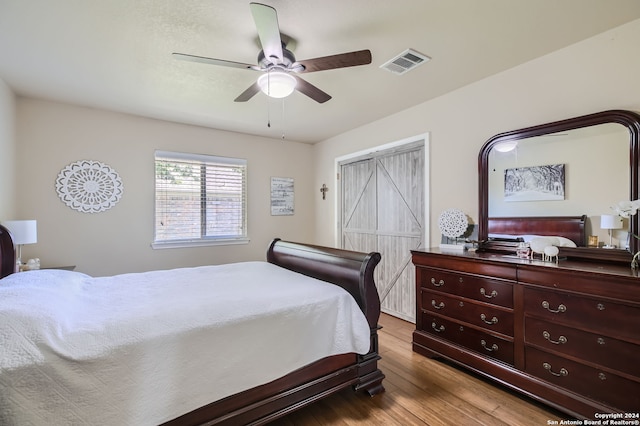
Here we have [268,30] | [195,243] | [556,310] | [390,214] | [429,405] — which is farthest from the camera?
[195,243]

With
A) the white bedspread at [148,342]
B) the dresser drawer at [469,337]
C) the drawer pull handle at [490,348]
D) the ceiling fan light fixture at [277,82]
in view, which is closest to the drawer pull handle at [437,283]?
Answer: the dresser drawer at [469,337]

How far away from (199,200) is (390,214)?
2772 millimetres

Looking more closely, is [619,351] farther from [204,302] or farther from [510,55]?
[204,302]

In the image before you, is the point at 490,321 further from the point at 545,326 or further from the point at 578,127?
the point at 578,127

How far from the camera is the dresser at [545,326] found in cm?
161

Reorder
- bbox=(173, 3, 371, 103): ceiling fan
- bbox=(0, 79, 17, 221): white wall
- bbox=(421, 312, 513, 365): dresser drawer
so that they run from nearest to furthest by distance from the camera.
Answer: bbox=(173, 3, 371, 103): ceiling fan < bbox=(421, 312, 513, 365): dresser drawer < bbox=(0, 79, 17, 221): white wall

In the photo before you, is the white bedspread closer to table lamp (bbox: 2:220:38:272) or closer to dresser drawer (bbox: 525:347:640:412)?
table lamp (bbox: 2:220:38:272)

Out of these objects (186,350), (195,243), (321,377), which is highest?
(195,243)

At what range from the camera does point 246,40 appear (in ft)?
6.86

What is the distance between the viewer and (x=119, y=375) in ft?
4.18

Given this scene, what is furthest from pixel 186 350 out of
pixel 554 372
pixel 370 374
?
pixel 554 372

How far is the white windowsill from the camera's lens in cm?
384

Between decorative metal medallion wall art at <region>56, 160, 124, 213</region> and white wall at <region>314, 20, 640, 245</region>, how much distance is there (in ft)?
11.3

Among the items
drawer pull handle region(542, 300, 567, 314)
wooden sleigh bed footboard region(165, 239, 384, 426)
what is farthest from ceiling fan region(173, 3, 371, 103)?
drawer pull handle region(542, 300, 567, 314)
